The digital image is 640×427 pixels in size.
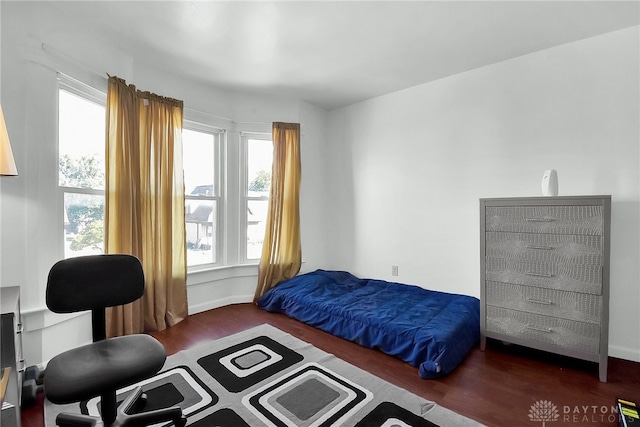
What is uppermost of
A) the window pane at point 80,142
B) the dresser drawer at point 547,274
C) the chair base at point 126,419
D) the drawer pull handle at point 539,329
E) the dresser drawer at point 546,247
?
the window pane at point 80,142

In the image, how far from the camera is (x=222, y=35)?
2.35 m

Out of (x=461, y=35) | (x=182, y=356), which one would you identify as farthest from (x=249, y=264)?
(x=461, y=35)

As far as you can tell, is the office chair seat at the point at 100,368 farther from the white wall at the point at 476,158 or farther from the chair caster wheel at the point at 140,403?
the white wall at the point at 476,158

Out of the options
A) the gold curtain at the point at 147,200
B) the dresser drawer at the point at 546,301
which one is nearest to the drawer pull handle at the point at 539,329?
the dresser drawer at the point at 546,301

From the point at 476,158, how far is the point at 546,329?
163cm

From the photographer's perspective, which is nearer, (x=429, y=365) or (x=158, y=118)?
(x=429, y=365)

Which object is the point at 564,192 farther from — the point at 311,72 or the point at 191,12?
the point at 191,12

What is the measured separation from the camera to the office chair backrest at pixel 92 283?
145 centimetres

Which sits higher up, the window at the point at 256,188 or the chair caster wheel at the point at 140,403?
the window at the point at 256,188

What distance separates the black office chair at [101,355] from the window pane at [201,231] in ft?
5.62

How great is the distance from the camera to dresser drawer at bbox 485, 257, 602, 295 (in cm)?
199

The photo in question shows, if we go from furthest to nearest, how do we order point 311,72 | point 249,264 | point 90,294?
point 249,264
point 311,72
point 90,294

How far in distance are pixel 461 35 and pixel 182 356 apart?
333 centimetres

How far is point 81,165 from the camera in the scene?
2383 mm
